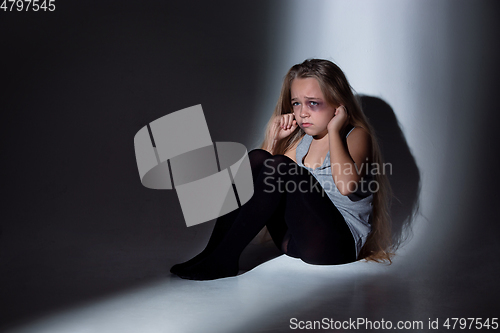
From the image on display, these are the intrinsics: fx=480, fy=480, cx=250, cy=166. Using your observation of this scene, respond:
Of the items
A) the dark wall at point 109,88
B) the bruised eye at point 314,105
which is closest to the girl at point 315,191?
the bruised eye at point 314,105

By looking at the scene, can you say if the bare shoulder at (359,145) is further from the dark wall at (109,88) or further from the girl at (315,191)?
the dark wall at (109,88)

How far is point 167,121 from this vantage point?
2.06 m

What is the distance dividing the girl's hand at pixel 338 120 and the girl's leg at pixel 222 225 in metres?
0.21

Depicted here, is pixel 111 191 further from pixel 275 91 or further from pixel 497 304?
pixel 497 304

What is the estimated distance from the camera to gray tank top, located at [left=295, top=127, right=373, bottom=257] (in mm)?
1418

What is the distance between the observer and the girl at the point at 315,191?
1345 millimetres

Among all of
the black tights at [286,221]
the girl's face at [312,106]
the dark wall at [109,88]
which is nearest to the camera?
the black tights at [286,221]

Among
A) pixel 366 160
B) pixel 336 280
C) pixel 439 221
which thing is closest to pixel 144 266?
pixel 336 280

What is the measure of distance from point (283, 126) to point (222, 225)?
40 cm

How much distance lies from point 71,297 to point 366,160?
90 cm

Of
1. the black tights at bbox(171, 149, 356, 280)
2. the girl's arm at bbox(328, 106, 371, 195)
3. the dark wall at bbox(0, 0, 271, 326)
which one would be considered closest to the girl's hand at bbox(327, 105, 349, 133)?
the girl's arm at bbox(328, 106, 371, 195)

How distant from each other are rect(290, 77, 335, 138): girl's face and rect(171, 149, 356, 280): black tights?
169 millimetres

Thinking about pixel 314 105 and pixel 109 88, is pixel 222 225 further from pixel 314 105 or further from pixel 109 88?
pixel 109 88

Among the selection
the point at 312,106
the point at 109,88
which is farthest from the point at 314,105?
the point at 109,88
